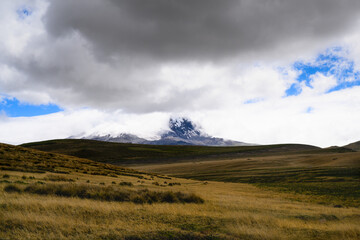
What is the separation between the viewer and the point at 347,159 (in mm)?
62875

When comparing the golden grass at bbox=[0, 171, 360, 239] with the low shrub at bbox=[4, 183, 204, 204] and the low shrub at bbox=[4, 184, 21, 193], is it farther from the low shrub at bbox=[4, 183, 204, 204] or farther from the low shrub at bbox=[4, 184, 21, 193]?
the low shrub at bbox=[4, 183, 204, 204]

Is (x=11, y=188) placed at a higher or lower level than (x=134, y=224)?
higher

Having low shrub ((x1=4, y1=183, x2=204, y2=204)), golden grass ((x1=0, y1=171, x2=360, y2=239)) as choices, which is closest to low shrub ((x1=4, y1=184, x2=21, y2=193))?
low shrub ((x1=4, y1=183, x2=204, y2=204))

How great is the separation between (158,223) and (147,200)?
4916 millimetres

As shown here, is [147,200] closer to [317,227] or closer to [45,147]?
[317,227]

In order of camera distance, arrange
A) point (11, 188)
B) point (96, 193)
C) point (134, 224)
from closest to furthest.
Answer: point (134, 224) → point (11, 188) → point (96, 193)

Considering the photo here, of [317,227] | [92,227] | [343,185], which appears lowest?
[343,185]

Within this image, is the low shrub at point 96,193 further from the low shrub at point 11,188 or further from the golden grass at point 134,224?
the golden grass at point 134,224

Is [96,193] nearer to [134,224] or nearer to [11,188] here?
[11,188]

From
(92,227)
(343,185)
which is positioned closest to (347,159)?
(343,185)

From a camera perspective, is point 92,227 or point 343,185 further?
point 343,185

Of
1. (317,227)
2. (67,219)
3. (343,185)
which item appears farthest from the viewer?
(343,185)

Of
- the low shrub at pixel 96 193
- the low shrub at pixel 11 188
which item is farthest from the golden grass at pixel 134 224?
the low shrub at pixel 96 193

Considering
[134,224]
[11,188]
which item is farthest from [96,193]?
[134,224]
